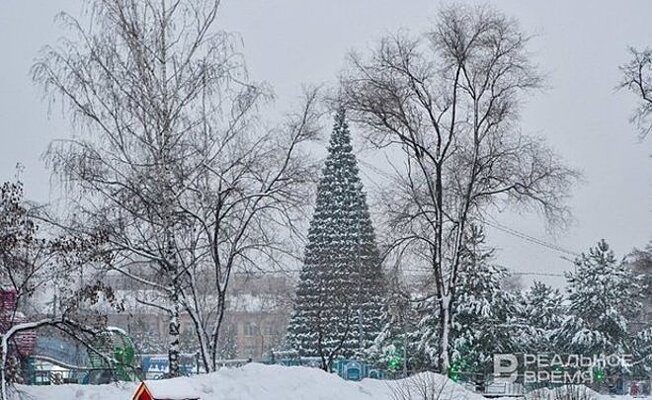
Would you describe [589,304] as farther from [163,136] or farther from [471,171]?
[163,136]

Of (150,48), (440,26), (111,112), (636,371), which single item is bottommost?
(636,371)

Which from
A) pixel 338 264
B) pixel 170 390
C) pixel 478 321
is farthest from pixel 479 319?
pixel 170 390

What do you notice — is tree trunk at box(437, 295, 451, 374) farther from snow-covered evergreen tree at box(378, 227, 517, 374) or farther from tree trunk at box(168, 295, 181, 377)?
snow-covered evergreen tree at box(378, 227, 517, 374)

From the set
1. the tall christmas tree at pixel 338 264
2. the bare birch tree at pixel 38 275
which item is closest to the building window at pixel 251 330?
the tall christmas tree at pixel 338 264

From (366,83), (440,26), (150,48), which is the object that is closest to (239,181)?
(150,48)

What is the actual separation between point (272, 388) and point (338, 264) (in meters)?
25.8

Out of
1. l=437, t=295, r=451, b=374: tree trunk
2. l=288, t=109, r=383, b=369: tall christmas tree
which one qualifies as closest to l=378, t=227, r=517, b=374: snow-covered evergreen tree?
l=288, t=109, r=383, b=369: tall christmas tree

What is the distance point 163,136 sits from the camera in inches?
969

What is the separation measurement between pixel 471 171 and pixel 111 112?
11.6 m

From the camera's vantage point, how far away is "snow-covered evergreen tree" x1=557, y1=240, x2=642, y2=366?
49.8m

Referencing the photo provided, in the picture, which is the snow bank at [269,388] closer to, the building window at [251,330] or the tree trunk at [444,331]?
the tree trunk at [444,331]

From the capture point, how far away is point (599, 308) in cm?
5044

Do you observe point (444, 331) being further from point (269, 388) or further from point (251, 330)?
point (251, 330)

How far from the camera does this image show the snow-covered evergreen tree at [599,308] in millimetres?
49750
